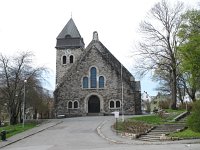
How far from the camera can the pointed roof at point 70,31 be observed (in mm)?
64562

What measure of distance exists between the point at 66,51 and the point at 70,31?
424 centimetres

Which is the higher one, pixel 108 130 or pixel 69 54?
pixel 69 54

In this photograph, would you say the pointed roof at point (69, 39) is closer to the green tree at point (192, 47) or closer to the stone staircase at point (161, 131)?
the green tree at point (192, 47)

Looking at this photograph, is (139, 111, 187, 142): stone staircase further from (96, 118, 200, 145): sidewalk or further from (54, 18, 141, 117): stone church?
(54, 18, 141, 117): stone church

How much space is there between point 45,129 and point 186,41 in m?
17.4

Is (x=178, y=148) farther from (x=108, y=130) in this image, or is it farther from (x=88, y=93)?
(x=88, y=93)

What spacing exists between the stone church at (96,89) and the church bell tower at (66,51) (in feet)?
20.4

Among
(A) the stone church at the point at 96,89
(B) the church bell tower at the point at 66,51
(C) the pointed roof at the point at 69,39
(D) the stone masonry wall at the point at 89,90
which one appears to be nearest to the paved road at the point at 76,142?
(A) the stone church at the point at 96,89

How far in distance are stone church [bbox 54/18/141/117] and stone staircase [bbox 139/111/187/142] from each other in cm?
1859

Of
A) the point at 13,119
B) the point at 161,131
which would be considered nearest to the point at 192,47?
the point at 161,131

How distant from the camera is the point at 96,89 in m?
55.7

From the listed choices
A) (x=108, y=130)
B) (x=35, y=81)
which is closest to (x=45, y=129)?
(x=108, y=130)

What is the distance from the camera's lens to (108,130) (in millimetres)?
34594

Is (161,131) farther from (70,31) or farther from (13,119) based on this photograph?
(70,31)
